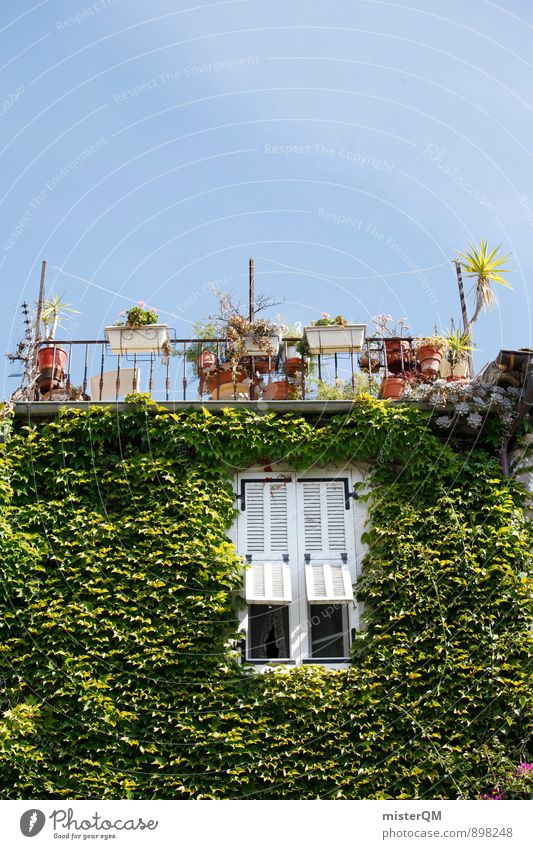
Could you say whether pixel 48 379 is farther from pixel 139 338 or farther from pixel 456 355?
pixel 456 355

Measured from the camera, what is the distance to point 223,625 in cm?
1095

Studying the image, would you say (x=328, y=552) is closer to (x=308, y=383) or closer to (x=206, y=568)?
(x=206, y=568)

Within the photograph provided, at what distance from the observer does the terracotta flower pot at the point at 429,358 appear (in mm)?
12812

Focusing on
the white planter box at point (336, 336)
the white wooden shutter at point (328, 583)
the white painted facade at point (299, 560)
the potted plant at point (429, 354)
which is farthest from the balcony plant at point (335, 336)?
the white wooden shutter at point (328, 583)

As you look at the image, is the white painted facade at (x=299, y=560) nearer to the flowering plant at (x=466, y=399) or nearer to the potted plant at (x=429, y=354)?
the flowering plant at (x=466, y=399)

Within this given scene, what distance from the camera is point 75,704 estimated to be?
10.5 m

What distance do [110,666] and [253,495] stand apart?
100 inches

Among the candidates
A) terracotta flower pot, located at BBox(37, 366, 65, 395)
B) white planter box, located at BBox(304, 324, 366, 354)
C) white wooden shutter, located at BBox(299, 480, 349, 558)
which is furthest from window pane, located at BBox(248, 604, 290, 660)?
terracotta flower pot, located at BBox(37, 366, 65, 395)

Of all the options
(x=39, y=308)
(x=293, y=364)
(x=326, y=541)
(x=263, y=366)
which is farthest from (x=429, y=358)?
(x=39, y=308)

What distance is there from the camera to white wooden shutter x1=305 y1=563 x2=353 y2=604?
434 inches

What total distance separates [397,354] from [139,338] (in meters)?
3.26

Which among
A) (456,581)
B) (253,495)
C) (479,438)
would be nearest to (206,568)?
(253,495)

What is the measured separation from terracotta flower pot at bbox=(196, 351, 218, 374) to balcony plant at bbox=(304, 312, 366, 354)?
4.02ft
